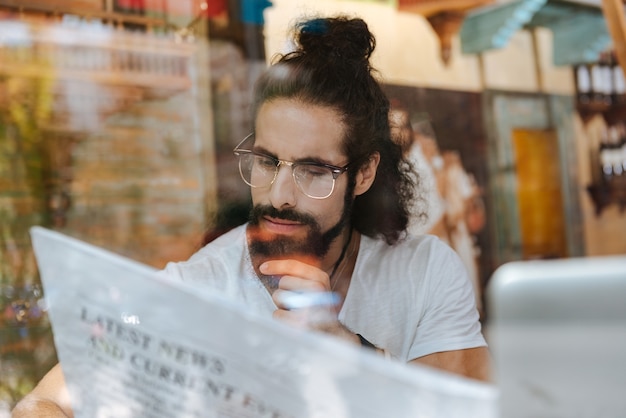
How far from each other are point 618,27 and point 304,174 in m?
0.85

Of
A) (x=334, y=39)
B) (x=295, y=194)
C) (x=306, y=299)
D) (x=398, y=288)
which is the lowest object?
(x=398, y=288)

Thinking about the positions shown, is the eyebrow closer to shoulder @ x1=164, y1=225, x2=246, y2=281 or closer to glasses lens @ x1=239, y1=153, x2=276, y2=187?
glasses lens @ x1=239, y1=153, x2=276, y2=187

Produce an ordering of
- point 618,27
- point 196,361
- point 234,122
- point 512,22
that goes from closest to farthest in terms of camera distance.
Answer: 1. point 196,361
2. point 618,27
3. point 234,122
4. point 512,22

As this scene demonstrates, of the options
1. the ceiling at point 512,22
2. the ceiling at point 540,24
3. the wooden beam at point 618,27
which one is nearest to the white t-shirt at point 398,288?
the wooden beam at point 618,27

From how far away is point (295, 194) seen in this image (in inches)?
48.0

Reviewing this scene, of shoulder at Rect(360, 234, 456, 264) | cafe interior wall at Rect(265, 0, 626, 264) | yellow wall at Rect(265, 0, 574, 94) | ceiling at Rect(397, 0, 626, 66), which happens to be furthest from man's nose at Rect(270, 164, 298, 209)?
ceiling at Rect(397, 0, 626, 66)

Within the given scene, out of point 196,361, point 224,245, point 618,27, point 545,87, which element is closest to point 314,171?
point 224,245

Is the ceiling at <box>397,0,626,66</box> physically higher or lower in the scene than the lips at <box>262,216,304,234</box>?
higher

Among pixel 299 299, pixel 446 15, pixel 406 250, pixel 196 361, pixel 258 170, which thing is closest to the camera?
pixel 196 361

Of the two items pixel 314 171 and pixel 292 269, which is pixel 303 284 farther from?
pixel 314 171

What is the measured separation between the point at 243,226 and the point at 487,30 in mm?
2404

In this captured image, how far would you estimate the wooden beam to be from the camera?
60.6 inches

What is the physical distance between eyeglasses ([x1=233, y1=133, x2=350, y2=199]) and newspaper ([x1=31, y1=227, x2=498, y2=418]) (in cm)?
52

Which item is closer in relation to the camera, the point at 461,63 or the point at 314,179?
the point at 314,179
